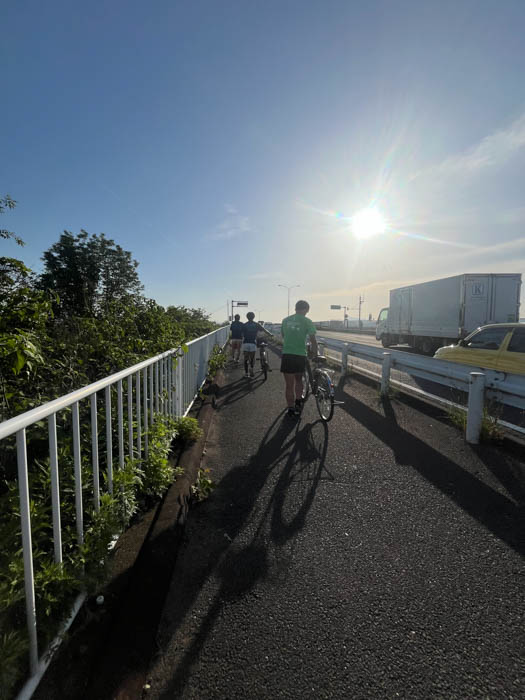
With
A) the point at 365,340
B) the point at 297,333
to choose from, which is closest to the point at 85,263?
the point at 365,340

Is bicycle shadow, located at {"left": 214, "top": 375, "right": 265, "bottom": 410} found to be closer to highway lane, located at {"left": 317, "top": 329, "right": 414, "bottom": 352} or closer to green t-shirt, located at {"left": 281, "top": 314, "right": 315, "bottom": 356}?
green t-shirt, located at {"left": 281, "top": 314, "right": 315, "bottom": 356}

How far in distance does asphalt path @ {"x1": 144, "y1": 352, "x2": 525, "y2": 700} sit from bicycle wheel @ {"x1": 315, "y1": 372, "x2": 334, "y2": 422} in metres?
1.24

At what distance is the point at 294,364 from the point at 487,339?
4.51 m

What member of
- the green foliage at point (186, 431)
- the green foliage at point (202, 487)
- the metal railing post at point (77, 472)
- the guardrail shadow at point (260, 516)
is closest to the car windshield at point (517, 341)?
the guardrail shadow at point (260, 516)

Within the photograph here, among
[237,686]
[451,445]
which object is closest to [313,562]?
[237,686]

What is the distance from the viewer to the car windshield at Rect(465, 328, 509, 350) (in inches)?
267

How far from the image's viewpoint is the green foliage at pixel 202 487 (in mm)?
3141

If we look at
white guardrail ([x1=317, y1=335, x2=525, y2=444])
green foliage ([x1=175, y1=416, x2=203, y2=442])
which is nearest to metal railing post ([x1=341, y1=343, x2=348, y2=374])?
white guardrail ([x1=317, y1=335, x2=525, y2=444])

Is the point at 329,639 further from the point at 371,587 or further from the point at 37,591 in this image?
the point at 37,591

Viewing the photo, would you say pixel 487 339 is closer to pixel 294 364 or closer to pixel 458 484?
pixel 294 364

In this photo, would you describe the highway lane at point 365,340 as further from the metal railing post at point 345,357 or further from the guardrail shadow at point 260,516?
the guardrail shadow at point 260,516

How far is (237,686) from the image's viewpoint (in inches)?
58.5

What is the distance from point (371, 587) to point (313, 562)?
0.39 meters

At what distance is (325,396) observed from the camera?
5.44m
